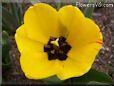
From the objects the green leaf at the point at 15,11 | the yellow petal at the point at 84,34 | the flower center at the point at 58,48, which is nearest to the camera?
the yellow petal at the point at 84,34

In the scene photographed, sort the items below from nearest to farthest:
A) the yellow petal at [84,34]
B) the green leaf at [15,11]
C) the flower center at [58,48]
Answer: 1. the yellow petal at [84,34]
2. the flower center at [58,48]
3. the green leaf at [15,11]

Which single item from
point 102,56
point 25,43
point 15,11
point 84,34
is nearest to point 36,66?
point 25,43

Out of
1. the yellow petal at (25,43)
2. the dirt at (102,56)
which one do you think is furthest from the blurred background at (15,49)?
the yellow petal at (25,43)

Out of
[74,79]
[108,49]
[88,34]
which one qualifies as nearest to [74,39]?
[88,34]

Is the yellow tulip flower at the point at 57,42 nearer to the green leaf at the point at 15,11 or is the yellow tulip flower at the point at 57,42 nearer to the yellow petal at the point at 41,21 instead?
the yellow petal at the point at 41,21

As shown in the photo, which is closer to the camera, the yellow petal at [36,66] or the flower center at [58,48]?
the yellow petal at [36,66]

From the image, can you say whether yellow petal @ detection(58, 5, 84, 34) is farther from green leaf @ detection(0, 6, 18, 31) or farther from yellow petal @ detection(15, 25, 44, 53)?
green leaf @ detection(0, 6, 18, 31)

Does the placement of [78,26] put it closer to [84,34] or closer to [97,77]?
[84,34]
